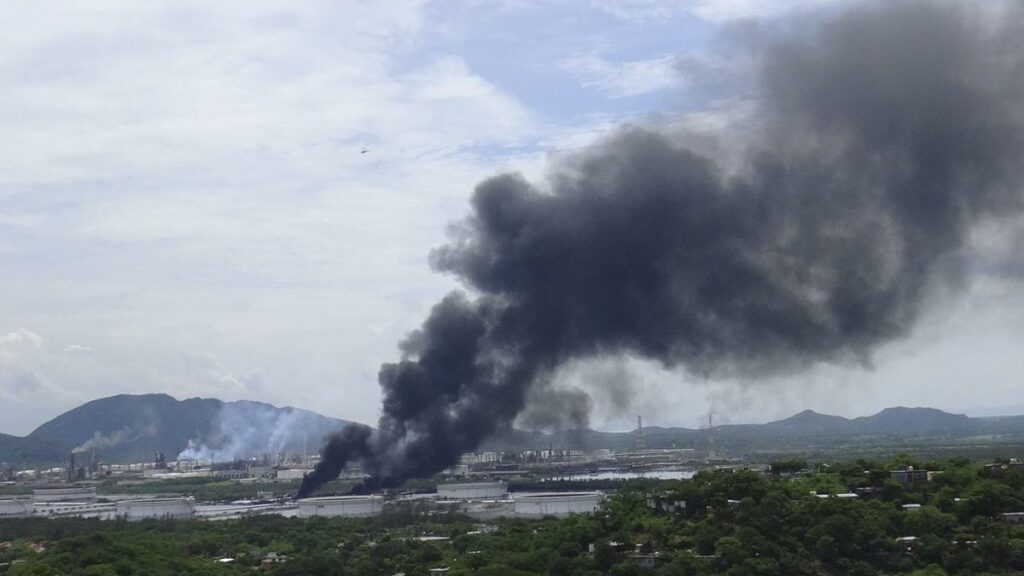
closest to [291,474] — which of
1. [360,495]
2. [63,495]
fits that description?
[63,495]

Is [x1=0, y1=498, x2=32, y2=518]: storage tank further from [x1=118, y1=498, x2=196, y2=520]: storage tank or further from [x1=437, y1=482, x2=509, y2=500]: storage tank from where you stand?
[x1=437, y1=482, x2=509, y2=500]: storage tank

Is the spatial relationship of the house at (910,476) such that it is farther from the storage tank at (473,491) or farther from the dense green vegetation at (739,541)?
the storage tank at (473,491)

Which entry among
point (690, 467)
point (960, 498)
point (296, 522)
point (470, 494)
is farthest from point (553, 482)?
point (960, 498)

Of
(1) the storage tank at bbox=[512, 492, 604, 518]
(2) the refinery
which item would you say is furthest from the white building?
(1) the storage tank at bbox=[512, 492, 604, 518]

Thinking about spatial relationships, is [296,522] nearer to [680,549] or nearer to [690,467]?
[680,549]

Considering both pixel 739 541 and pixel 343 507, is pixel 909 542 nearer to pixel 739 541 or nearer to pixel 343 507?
pixel 739 541
